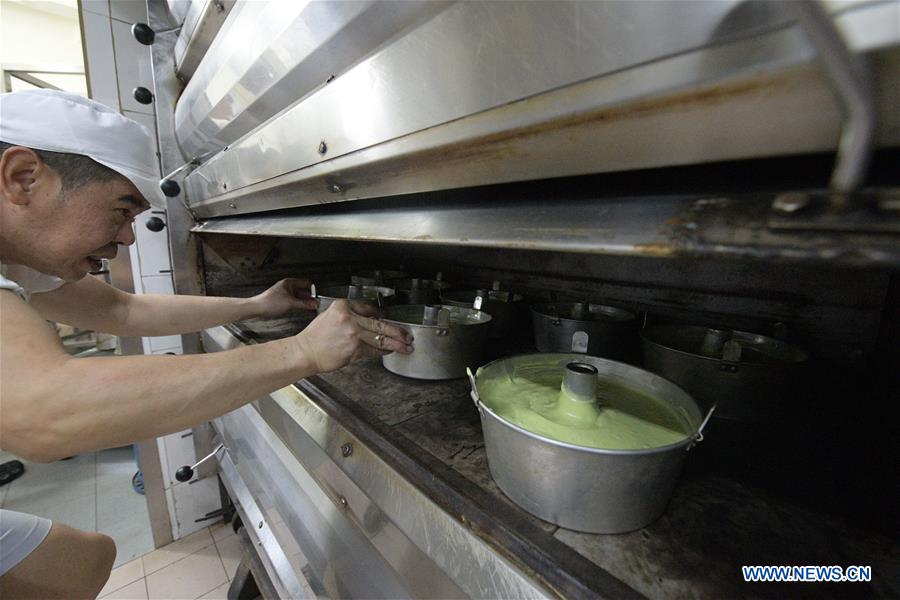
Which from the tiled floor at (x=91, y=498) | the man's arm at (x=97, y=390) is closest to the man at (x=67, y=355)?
the man's arm at (x=97, y=390)

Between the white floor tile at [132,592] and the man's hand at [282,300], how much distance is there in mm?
1802

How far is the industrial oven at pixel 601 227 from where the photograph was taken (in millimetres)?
280

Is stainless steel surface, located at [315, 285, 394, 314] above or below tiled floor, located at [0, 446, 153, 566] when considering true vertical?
above

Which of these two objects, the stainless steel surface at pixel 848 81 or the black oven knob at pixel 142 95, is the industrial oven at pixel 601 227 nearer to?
the stainless steel surface at pixel 848 81

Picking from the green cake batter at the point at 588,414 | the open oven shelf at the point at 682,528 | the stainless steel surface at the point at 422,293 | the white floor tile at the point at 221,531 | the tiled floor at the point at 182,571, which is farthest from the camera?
the white floor tile at the point at 221,531

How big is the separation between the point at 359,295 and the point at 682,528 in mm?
1254

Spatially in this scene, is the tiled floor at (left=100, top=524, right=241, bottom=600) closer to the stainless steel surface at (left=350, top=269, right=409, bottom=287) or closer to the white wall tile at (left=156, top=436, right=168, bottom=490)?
the white wall tile at (left=156, top=436, right=168, bottom=490)

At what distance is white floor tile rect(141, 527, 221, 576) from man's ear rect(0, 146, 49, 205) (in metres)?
2.30

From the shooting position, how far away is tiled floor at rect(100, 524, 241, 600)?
1.99 meters

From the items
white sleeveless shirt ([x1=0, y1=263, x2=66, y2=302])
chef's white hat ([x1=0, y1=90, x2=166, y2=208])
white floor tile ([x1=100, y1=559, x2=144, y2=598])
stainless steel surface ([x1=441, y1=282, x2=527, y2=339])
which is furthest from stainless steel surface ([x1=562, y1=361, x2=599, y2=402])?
white floor tile ([x1=100, y1=559, x2=144, y2=598])

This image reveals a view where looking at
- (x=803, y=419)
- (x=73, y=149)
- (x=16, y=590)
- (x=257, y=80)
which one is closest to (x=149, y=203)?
(x=73, y=149)

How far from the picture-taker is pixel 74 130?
2.70ft

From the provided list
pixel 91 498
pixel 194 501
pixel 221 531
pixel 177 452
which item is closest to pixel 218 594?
pixel 221 531

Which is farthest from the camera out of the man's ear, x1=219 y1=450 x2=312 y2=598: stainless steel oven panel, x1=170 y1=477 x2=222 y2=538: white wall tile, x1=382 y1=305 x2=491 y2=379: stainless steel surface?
x1=170 y1=477 x2=222 y2=538: white wall tile
